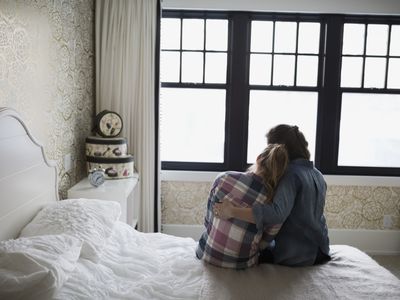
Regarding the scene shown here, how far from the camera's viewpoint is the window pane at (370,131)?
4.01m

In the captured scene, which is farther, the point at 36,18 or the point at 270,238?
the point at 36,18

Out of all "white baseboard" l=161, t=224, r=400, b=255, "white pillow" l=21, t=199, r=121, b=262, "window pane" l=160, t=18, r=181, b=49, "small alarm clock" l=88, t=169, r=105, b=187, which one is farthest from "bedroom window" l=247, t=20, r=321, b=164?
"white pillow" l=21, t=199, r=121, b=262

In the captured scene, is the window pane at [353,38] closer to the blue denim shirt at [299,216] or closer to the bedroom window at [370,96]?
the bedroom window at [370,96]

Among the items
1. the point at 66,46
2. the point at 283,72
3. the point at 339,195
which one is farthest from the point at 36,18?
the point at 339,195

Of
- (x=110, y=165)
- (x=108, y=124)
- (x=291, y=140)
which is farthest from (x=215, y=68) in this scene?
(x=291, y=140)

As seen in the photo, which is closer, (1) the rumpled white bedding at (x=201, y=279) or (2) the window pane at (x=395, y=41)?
(1) the rumpled white bedding at (x=201, y=279)

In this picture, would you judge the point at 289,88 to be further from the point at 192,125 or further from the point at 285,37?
the point at 192,125

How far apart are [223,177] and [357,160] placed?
2.32m

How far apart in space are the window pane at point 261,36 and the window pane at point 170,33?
25.1 inches

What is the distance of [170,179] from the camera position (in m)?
3.96

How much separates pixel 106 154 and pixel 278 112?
1.59 metres

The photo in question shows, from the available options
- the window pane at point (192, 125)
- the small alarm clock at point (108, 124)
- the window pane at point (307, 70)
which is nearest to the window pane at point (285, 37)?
the window pane at point (307, 70)

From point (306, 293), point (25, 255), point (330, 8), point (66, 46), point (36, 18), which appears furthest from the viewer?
point (330, 8)

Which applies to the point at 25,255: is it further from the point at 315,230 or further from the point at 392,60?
the point at 392,60
